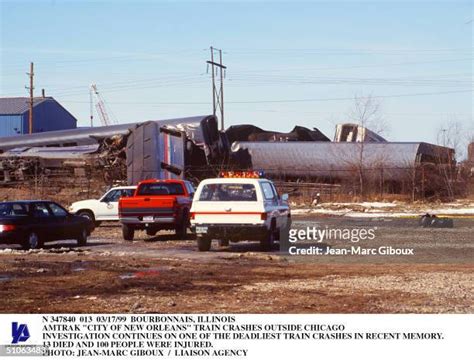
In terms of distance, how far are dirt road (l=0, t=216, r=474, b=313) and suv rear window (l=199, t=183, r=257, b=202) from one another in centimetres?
119

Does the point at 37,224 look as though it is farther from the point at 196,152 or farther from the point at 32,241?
the point at 196,152

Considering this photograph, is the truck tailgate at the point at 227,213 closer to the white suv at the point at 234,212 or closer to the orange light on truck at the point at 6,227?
the white suv at the point at 234,212

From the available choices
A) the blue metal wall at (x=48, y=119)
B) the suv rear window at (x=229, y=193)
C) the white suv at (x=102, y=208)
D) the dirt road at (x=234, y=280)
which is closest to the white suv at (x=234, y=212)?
the suv rear window at (x=229, y=193)

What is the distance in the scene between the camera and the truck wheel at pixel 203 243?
1980 cm

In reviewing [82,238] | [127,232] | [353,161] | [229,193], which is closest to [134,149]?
[353,161]

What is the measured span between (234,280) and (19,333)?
5745 mm

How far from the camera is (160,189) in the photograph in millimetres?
25562

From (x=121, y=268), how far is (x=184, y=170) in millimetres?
23279

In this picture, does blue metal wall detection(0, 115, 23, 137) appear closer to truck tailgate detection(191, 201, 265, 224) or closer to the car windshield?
the car windshield

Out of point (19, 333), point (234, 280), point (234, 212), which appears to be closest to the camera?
point (19, 333)

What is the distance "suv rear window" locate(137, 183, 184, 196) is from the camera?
2547 cm

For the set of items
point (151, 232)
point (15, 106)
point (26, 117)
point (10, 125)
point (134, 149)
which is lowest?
point (151, 232)

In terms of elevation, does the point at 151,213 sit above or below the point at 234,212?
below

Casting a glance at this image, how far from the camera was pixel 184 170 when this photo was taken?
3938 centimetres
